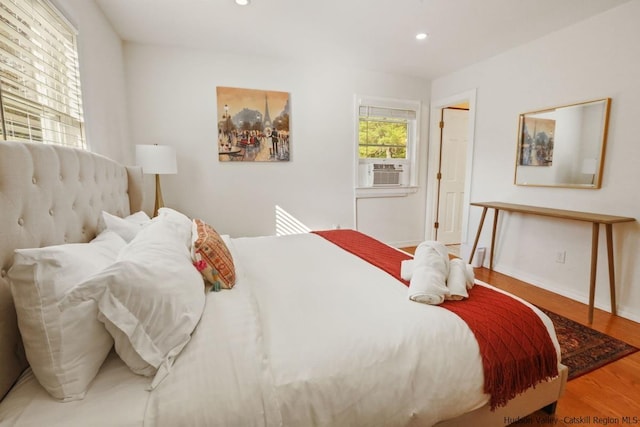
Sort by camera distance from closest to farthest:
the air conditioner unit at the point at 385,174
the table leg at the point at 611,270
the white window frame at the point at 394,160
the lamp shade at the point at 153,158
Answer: the table leg at the point at 611,270, the lamp shade at the point at 153,158, the white window frame at the point at 394,160, the air conditioner unit at the point at 385,174

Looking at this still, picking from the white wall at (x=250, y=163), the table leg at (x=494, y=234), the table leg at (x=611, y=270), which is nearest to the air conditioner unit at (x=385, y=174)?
the white wall at (x=250, y=163)

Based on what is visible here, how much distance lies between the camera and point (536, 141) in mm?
3002

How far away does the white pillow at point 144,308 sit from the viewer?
2.71 feet

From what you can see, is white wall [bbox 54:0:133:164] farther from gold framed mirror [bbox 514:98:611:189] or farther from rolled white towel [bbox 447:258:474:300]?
gold framed mirror [bbox 514:98:611:189]

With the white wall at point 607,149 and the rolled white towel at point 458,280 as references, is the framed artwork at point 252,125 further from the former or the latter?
the rolled white towel at point 458,280

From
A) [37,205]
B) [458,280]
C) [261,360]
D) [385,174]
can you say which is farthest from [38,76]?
[385,174]

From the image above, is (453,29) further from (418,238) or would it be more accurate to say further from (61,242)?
(61,242)

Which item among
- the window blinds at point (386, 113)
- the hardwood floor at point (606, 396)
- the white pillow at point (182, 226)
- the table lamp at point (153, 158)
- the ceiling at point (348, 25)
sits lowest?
the hardwood floor at point (606, 396)

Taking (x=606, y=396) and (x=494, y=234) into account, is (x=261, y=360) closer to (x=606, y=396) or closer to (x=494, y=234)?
(x=606, y=396)

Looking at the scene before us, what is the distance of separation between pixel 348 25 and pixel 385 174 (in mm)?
2010

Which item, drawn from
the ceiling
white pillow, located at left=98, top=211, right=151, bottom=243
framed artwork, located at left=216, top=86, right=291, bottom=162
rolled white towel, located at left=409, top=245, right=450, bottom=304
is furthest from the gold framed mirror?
white pillow, located at left=98, top=211, right=151, bottom=243

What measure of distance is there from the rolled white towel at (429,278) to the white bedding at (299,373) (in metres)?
0.05

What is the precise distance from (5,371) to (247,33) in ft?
9.79

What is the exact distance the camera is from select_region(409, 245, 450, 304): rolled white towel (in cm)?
127
